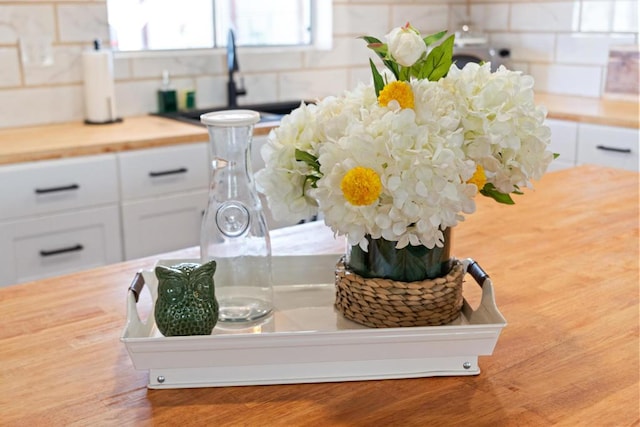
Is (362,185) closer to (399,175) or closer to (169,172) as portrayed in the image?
(399,175)

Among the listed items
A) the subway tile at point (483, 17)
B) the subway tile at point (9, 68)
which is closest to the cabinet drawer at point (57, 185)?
the subway tile at point (9, 68)

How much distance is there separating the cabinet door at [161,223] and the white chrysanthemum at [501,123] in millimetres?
1922

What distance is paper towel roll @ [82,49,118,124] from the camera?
3.01m

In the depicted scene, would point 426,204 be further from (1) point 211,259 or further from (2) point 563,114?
(2) point 563,114

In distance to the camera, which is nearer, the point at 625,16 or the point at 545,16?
the point at 625,16

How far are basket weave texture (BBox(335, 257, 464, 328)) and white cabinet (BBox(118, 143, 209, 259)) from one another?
5.74ft

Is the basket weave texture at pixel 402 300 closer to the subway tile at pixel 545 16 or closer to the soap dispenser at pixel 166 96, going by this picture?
the soap dispenser at pixel 166 96

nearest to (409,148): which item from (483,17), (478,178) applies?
(478,178)

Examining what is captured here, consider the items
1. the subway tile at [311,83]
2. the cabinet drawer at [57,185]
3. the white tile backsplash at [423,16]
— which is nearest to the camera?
the cabinet drawer at [57,185]

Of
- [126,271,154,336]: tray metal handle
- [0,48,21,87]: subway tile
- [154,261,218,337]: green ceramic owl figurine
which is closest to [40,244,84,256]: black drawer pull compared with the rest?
[0,48,21,87]: subway tile

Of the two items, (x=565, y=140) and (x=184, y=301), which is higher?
(x=184, y=301)

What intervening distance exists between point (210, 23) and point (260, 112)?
499mm

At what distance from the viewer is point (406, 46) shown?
3.14 ft

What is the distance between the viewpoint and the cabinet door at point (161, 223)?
8.96 ft
